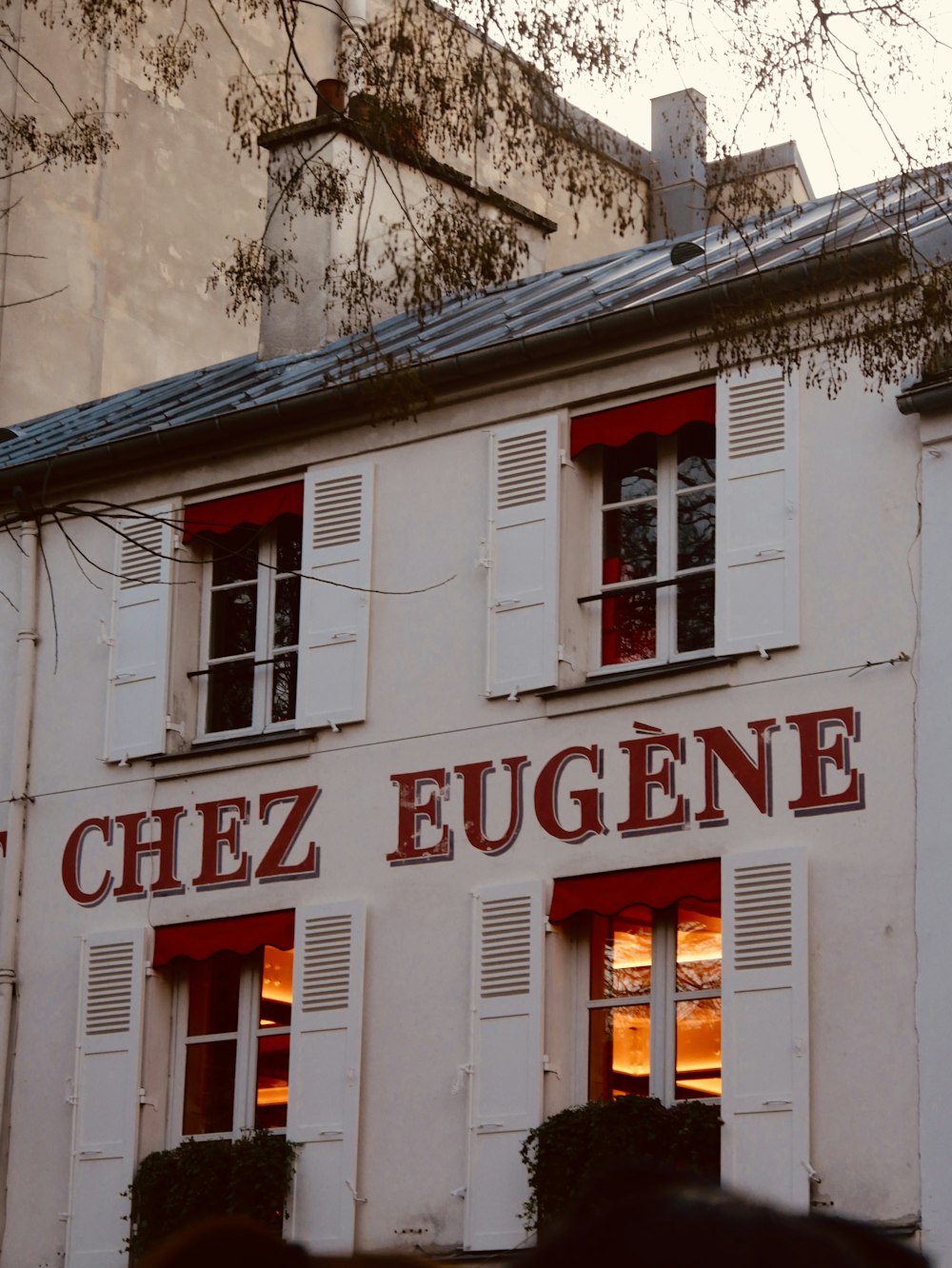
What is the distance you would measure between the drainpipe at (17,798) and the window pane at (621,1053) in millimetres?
4137

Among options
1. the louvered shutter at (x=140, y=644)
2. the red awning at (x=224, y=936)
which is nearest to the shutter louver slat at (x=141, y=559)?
the louvered shutter at (x=140, y=644)

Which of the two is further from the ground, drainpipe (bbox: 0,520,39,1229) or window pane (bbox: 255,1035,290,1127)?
drainpipe (bbox: 0,520,39,1229)

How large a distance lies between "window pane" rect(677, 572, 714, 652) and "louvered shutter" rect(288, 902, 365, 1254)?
245 centimetres

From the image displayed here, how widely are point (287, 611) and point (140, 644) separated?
1.00 m

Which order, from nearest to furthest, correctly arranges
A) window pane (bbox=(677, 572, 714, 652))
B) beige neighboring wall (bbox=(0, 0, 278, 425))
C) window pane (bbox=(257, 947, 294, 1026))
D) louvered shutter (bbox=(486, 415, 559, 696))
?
window pane (bbox=(677, 572, 714, 652)) → louvered shutter (bbox=(486, 415, 559, 696)) → window pane (bbox=(257, 947, 294, 1026)) → beige neighboring wall (bbox=(0, 0, 278, 425))

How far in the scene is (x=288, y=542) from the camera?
1441cm

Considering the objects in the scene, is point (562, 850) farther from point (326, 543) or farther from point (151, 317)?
point (151, 317)

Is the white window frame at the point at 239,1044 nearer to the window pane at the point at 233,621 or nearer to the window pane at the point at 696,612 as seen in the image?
the window pane at the point at 233,621

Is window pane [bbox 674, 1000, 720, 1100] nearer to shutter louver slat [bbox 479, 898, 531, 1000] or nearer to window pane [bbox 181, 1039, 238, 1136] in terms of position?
shutter louver slat [bbox 479, 898, 531, 1000]

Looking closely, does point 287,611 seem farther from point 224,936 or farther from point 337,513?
point 224,936

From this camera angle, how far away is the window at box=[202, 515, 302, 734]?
14016 millimetres

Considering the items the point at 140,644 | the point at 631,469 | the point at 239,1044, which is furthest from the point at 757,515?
the point at 239,1044

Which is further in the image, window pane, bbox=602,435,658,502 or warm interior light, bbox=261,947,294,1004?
warm interior light, bbox=261,947,294,1004

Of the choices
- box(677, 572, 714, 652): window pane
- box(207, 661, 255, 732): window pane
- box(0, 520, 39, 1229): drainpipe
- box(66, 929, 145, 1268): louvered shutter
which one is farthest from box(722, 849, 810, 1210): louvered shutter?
box(0, 520, 39, 1229): drainpipe
